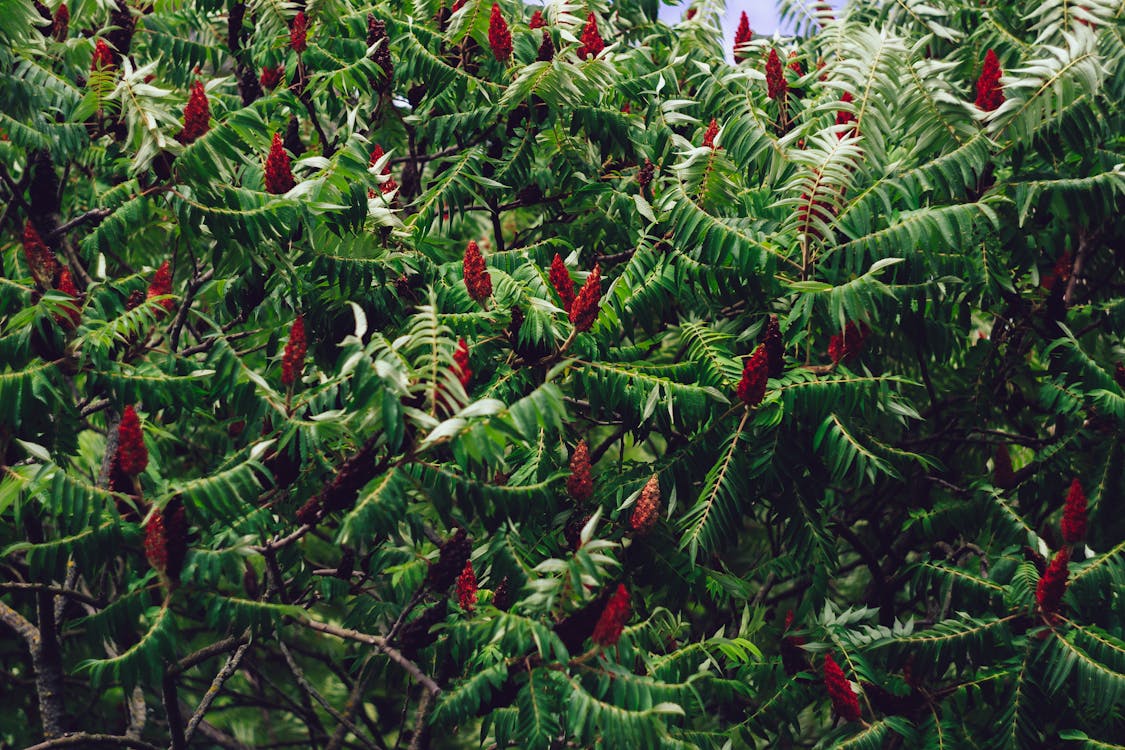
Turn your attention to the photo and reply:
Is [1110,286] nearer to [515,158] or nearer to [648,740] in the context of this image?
[515,158]

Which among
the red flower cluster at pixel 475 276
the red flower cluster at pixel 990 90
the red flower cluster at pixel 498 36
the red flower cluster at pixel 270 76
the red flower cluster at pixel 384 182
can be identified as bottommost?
the red flower cluster at pixel 475 276

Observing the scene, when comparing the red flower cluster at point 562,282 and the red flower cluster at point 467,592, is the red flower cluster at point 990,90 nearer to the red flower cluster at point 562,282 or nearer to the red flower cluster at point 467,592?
the red flower cluster at point 562,282

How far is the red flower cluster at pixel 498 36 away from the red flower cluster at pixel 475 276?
1511 mm

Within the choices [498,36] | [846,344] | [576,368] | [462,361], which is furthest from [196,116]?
[846,344]

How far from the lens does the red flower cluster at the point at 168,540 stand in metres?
3.88

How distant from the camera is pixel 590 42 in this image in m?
6.04

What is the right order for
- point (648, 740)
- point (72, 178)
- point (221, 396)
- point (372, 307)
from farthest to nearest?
point (72, 178) < point (372, 307) < point (221, 396) < point (648, 740)

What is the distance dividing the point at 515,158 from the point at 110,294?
2.39m

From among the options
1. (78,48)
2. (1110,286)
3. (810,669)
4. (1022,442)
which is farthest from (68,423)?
(1110,286)

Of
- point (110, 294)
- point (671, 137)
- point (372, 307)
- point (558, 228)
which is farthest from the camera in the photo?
point (558, 228)

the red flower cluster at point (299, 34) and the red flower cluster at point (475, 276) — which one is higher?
the red flower cluster at point (299, 34)

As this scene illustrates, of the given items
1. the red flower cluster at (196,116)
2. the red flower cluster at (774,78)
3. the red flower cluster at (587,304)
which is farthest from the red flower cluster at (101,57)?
the red flower cluster at (774,78)

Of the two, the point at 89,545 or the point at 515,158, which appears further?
the point at 515,158

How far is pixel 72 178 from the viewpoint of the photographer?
8.37 metres
